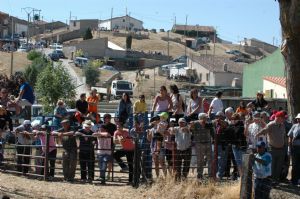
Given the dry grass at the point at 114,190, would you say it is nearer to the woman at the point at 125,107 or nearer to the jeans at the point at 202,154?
the jeans at the point at 202,154

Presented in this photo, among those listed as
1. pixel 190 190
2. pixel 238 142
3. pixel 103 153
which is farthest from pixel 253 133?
pixel 103 153

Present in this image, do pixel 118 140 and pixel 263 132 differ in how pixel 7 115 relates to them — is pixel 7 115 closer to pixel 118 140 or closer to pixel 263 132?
pixel 118 140

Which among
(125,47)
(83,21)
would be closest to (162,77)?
(125,47)

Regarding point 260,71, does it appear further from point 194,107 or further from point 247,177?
point 247,177

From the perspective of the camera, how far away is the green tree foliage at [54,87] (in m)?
55.2

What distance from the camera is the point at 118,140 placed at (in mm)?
16453

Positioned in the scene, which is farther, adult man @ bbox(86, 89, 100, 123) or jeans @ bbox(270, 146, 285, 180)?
adult man @ bbox(86, 89, 100, 123)

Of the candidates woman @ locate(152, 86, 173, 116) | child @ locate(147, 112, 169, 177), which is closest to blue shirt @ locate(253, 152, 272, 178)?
child @ locate(147, 112, 169, 177)

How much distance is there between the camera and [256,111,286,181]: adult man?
14.2m

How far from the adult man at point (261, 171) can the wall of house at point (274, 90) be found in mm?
26807

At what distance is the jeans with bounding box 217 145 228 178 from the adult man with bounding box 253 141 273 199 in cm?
310

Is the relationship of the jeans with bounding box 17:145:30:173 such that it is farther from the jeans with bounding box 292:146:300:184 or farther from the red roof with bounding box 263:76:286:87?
the red roof with bounding box 263:76:286:87

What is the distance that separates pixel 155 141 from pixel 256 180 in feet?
13.9

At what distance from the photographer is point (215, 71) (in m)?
89.1
